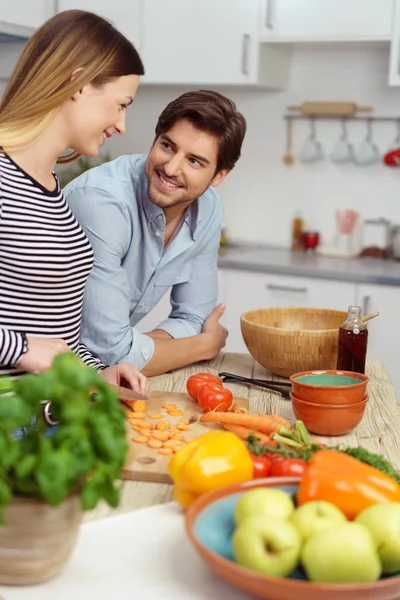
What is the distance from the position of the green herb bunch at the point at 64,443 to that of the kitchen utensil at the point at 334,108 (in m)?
3.12

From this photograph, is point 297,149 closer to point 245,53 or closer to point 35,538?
point 245,53

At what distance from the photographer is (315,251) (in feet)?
12.8

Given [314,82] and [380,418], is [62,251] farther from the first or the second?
[314,82]

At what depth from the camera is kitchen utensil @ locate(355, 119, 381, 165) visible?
3.77 metres

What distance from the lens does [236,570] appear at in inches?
34.2

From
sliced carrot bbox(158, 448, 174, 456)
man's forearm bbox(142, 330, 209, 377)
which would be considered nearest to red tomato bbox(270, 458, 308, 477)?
sliced carrot bbox(158, 448, 174, 456)

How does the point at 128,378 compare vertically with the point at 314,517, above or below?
below

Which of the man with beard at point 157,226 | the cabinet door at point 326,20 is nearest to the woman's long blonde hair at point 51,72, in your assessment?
the man with beard at point 157,226

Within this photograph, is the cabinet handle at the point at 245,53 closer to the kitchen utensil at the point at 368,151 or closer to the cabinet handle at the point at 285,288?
the kitchen utensil at the point at 368,151

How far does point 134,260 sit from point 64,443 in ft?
4.50

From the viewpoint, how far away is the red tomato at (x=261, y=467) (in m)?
1.17

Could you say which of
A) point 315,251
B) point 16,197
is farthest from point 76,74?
point 315,251

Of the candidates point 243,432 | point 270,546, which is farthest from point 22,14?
point 270,546

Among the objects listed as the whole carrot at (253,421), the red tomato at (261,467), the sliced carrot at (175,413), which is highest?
the red tomato at (261,467)
